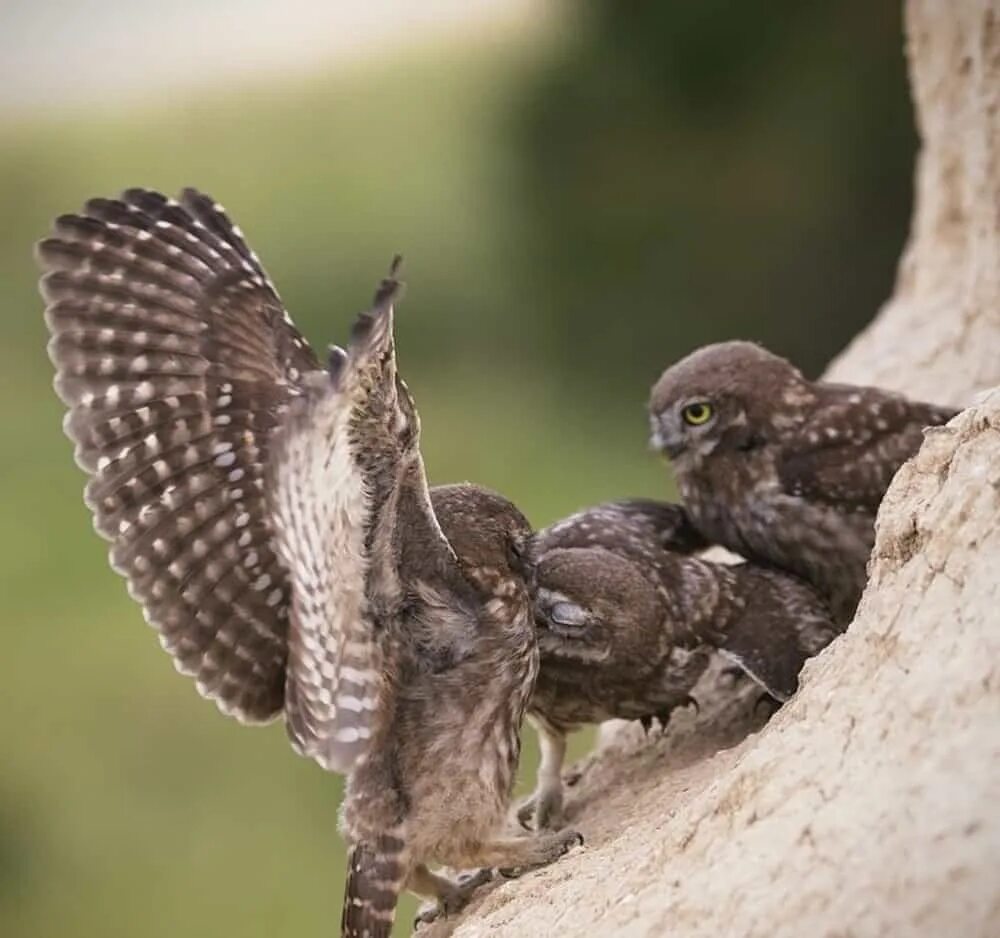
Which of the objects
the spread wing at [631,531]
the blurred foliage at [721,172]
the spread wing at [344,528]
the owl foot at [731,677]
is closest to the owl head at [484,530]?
the spread wing at [631,531]

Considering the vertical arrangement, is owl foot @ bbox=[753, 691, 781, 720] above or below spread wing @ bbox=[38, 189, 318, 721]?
below

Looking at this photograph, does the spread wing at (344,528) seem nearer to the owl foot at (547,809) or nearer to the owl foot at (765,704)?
the owl foot at (547,809)

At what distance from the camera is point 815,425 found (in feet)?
11.2

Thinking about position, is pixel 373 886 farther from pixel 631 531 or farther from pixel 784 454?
pixel 784 454

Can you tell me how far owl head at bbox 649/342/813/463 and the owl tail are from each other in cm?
117

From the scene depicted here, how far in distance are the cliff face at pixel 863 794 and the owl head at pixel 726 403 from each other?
61cm

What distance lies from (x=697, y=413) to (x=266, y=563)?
41.5 inches

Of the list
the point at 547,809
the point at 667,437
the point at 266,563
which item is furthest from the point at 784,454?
the point at 266,563

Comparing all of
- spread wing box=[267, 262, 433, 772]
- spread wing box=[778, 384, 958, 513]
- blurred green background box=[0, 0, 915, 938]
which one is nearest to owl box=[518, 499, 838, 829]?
spread wing box=[778, 384, 958, 513]

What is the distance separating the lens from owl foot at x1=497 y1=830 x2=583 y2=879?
2891 mm

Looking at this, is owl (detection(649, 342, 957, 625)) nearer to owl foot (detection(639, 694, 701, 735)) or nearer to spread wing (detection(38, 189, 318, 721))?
owl foot (detection(639, 694, 701, 735))

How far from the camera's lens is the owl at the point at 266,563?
2.73 meters

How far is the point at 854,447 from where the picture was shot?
3.38 meters

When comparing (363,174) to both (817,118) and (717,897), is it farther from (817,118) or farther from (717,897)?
(717,897)
